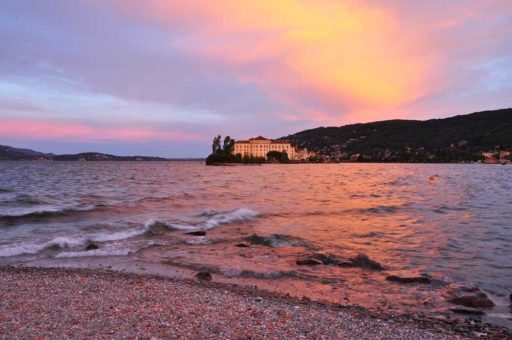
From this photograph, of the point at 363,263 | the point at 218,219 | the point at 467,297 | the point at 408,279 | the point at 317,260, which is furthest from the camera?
the point at 218,219

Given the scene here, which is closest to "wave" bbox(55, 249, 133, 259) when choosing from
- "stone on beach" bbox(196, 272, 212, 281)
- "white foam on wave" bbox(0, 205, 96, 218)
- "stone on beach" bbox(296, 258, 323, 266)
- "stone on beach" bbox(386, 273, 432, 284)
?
"stone on beach" bbox(196, 272, 212, 281)

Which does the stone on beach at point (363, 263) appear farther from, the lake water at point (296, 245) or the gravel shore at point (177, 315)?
the gravel shore at point (177, 315)

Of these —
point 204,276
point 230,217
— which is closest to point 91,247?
point 204,276

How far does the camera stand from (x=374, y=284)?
11.8 m

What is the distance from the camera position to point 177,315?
25.4 ft

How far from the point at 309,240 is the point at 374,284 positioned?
22.4ft

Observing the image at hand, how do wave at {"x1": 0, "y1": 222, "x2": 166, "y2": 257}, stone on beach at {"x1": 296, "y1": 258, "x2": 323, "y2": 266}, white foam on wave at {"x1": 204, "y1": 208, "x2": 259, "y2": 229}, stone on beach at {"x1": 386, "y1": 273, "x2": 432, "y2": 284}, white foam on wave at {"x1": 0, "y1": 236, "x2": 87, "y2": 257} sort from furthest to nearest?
white foam on wave at {"x1": 204, "y1": 208, "x2": 259, "y2": 229}, wave at {"x1": 0, "y1": 222, "x2": 166, "y2": 257}, white foam on wave at {"x1": 0, "y1": 236, "x2": 87, "y2": 257}, stone on beach at {"x1": 296, "y1": 258, "x2": 323, "y2": 266}, stone on beach at {"x1": 386, "y1": 273, "x2": 432, "y2": 284}

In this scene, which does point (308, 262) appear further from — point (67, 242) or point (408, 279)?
point (67, 242)

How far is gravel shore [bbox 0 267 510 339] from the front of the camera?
6906 mm

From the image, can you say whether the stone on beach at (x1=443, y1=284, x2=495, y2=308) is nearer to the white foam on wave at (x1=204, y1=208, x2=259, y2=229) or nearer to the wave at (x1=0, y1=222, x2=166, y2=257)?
the wave at (x1=0, y1=222, x2=166, y2=257)

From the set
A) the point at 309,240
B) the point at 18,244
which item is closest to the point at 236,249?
the point at 309,240

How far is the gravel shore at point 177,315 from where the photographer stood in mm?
6906

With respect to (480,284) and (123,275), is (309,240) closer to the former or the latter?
(480,284)

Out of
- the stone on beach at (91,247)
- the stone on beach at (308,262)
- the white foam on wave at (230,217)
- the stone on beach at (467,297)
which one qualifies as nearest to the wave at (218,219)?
the white foam on wave at (230,217)
